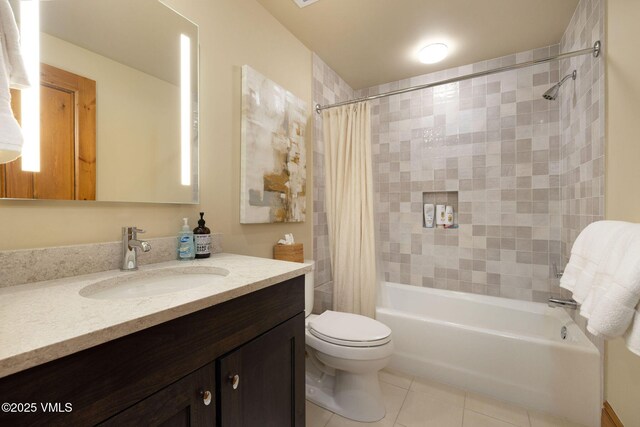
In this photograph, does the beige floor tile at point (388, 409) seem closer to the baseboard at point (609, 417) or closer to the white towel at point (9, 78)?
the baseboard at point (609, 417)

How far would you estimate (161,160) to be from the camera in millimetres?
1204

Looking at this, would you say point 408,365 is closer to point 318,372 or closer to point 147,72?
point 318,372

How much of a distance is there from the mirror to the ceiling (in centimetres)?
85

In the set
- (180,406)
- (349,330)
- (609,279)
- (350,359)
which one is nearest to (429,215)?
(349,330)

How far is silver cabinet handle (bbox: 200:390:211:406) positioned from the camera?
0.70m

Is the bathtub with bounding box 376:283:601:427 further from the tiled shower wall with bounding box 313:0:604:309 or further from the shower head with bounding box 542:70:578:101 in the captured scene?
the shower head with bounding box 542:70:578:101

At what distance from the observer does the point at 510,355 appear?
1653 mm

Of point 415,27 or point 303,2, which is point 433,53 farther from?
point 303,2

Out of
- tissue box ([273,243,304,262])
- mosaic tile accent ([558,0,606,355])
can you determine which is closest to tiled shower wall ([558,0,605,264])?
mosaic tile accent ([558,0,606,355])

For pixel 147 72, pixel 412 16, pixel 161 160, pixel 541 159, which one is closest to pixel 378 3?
pixel 412 16

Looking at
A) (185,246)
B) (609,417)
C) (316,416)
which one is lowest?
(316,416)

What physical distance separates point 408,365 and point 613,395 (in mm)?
1020

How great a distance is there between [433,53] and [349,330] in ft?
7.12

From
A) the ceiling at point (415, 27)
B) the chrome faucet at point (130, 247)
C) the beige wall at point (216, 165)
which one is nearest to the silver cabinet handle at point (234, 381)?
the chrome faucet at point (130, 247)
